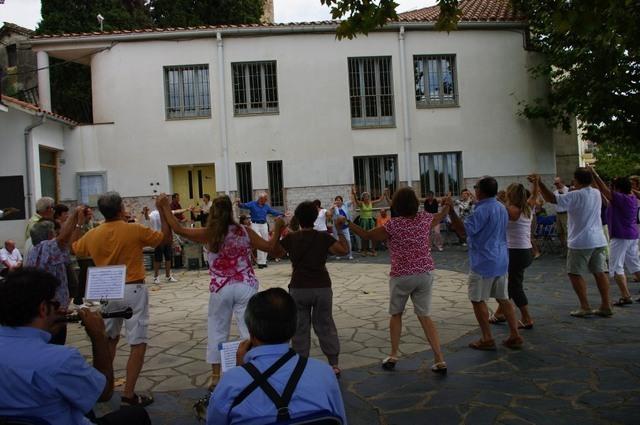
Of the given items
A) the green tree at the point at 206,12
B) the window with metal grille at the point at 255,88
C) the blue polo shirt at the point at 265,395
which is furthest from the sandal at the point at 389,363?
the green tree at the point at 206,12

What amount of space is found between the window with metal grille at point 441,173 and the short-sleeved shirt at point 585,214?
12153 mm

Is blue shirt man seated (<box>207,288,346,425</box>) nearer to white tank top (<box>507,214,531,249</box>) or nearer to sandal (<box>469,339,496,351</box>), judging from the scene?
sandal (<box>469,339,496,351</box>)

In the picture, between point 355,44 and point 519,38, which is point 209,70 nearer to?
point 355,44

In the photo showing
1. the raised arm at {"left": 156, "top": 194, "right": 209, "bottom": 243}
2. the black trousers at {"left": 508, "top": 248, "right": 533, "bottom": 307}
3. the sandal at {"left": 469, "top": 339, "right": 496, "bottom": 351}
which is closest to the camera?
the raised arm at {"left": 156, "top": 194, "right": 209, "bottom": 243}

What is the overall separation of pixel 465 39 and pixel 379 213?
274 inches

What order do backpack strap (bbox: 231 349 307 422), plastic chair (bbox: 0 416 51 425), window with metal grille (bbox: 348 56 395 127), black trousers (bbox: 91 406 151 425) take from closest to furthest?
backpack strap (bbox: 231 349 307 422) → plastic chair (bbox: 0 416 51 425) → black trousers (bbox: 91 406 151 425) → window with metal grille (bbox: 348 56 395 127)

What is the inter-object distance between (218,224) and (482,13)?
1919 centimetres

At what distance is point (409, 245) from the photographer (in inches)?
218

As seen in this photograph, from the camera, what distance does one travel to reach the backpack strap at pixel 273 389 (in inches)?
86.1

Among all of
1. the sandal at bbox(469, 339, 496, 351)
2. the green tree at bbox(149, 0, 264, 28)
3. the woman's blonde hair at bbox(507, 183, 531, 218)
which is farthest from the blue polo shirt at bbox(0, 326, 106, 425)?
the green tree at bbox(149, 0, 264, 28)

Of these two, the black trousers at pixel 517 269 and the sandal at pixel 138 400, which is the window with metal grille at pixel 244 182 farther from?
the sandal at pixel 138 400

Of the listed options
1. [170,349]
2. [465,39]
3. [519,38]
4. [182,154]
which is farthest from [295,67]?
[170,349]

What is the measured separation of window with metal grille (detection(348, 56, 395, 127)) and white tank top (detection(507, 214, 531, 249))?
12.9m

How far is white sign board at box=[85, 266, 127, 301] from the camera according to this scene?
168 inches
